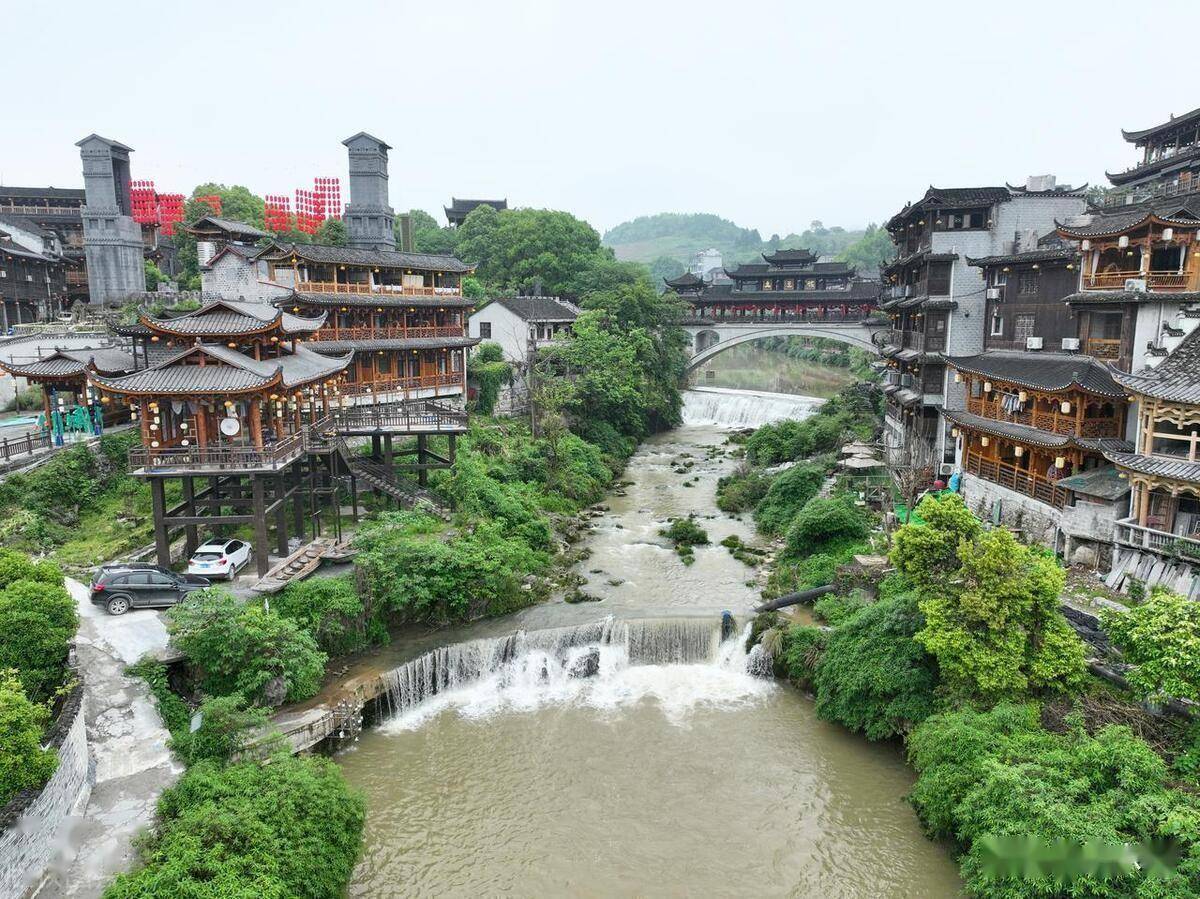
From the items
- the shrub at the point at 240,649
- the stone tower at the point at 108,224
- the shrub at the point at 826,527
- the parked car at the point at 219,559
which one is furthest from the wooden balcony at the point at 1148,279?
the stone tower at the point at 108,224

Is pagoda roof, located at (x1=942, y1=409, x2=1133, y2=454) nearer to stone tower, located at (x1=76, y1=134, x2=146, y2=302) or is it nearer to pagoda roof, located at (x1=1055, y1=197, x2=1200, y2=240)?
pagoda roof, located at (x1=1055, y1=197, x2=1200, y2=240)

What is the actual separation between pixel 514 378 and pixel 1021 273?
31.4 m

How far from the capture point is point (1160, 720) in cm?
1709

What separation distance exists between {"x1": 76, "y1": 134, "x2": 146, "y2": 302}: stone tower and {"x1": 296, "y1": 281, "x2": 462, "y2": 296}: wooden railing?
21.8 m

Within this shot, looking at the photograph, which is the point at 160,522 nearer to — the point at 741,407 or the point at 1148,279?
the point at 1148,279

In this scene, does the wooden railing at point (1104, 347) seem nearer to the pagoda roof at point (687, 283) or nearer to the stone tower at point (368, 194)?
the stone tower at point (368, 194)

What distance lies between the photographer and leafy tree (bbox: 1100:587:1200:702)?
1575 cm

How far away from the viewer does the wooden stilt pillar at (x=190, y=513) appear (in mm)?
26859

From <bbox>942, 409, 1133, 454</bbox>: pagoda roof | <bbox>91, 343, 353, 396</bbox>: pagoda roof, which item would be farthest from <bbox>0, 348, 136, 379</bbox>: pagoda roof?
<bbox>942, 409, 1133, 454</bbox>: pagoda roof

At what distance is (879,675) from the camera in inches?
824

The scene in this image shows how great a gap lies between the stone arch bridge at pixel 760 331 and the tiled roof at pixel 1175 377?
1667 inches

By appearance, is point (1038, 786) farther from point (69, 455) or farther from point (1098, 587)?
point (69, 455)

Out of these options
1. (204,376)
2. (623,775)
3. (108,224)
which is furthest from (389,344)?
(623,775)

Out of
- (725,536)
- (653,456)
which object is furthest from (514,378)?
(725,536)
